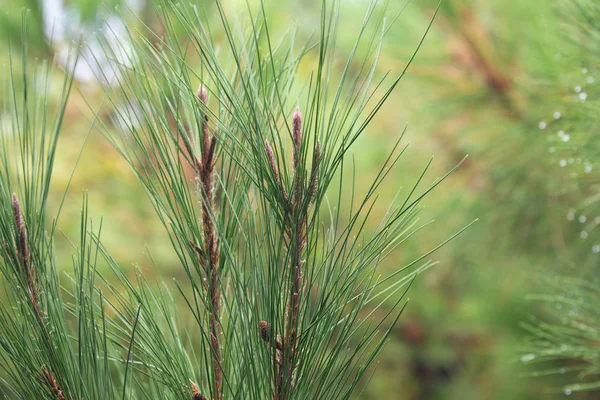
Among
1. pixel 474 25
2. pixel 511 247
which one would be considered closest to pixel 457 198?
pixel 511 247

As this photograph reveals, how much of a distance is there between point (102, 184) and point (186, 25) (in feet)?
3.86

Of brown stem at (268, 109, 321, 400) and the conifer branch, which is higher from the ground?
brown stem at (268, 109, 321, 400)

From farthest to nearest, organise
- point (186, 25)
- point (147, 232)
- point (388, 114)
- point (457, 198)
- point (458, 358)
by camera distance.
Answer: point (458, 358), point (388, 114), point (147, 232), point (457, 198), point (186, 25)

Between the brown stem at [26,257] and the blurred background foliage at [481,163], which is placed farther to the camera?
the blurred background foliage at [481,163]

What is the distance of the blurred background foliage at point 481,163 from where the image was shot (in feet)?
2.77

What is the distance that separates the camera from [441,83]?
1010mm

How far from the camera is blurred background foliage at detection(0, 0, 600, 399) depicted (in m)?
0.84

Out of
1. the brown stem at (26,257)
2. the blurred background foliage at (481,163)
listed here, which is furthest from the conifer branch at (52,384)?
the blurred background foliage at (481,163)

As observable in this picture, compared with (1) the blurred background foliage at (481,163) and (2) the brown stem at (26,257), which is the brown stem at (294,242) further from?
(1) the blurred background foliage at (481,163)

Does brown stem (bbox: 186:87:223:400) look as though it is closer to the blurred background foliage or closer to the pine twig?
the pine twig

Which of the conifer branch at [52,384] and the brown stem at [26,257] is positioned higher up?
the brown stem at [26,257]

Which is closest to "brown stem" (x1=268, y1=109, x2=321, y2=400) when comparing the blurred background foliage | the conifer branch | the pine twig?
the pine twig

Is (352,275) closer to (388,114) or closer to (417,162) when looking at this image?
(417,162)

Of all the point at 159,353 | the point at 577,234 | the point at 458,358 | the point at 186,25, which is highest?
the point at 186,25
